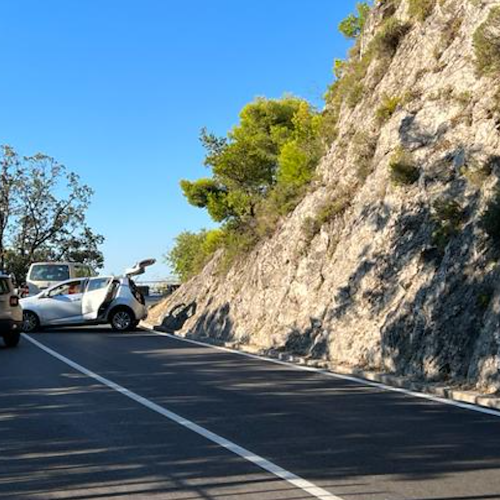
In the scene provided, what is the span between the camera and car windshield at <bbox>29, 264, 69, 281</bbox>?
3039 cm

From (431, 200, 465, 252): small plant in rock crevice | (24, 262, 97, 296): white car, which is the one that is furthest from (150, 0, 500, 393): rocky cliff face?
(24, 262, 97, 296): white car

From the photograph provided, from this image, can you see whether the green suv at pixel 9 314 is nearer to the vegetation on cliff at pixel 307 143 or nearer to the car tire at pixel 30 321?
the car tire at pixel 30 321

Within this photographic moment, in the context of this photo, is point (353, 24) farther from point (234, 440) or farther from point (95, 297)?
point (234, 440)

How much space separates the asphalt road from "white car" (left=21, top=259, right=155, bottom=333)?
11225 mm

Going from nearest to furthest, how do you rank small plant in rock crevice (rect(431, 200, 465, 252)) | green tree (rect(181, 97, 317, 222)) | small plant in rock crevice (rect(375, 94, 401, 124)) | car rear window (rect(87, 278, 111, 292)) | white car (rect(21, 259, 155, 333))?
small plant in rock crevice (rect(431, 200, 465, 252)) < small plant in rock crevice (rect(375, 94, 401, 124)) < white car (rect(21, 259, 155, 333)) < car rear window (rect(87, 278, 111, 292)) < green tree (rect(181, 97, 317, 222))

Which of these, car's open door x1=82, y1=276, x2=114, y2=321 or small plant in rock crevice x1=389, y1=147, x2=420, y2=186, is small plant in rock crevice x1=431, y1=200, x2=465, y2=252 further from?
car's open door x1=82, y1=276, x2=114, y2=321

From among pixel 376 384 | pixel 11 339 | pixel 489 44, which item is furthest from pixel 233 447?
pixel 11 339

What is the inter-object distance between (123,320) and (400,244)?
11.7 meters

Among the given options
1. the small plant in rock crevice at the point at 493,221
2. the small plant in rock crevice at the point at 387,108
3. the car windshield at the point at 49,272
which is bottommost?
the car windshield at the point at 49,272

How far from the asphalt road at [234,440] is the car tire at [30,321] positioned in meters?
11.2

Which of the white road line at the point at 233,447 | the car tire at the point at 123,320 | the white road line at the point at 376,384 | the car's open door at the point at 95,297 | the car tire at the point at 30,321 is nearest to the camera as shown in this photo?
the white road line at the point at 233,447

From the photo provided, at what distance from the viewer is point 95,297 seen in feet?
80.2

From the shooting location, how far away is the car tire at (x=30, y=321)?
2395cm

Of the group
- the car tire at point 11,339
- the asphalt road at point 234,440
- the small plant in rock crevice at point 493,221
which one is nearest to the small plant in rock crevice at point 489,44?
the small plant in rock crevice at point 493,221
